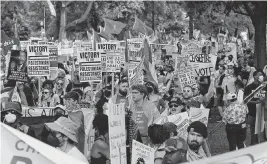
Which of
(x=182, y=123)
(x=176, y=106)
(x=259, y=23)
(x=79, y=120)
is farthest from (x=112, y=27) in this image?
(x=182, y=123)

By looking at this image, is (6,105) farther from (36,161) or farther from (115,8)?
(115,8)

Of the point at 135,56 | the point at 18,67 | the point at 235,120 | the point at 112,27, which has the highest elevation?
the point at 112,27

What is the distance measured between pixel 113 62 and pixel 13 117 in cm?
544

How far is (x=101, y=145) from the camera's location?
320 inches

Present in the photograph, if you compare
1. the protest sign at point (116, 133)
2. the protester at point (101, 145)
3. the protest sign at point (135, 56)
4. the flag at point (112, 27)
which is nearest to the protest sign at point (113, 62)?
the protest sign at point (135, 56)

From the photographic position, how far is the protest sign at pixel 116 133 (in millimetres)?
7250

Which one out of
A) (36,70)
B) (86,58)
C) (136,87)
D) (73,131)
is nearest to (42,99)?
(36,70)

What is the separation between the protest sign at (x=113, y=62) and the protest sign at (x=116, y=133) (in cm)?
602

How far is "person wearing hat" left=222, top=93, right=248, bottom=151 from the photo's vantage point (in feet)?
32.0

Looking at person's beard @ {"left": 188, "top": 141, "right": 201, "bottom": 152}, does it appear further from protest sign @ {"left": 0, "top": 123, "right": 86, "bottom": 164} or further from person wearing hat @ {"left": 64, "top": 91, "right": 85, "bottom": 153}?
protest sign @ {"left": 0, "top": 123, "right": 86, "bottom": 164}

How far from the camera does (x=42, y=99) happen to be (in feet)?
48.4

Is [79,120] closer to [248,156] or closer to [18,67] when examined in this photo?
[248,156]

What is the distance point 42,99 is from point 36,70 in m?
0.80

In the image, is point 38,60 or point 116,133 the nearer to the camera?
point 116,133
